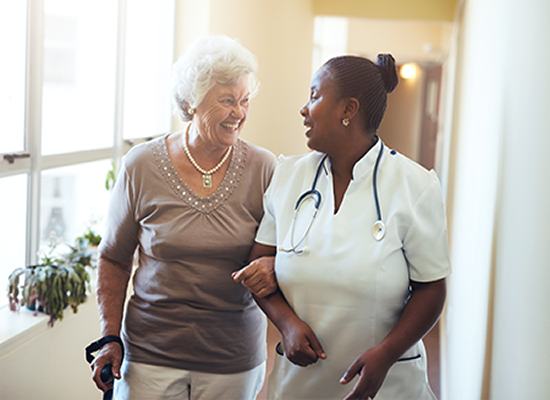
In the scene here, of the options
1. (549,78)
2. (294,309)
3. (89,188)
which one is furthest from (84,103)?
(549,78)

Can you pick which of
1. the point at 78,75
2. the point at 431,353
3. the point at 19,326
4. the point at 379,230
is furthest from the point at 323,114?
the point at 431,353

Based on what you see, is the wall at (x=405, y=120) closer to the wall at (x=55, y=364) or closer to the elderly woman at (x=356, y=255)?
the wall at (x=55, y=364)

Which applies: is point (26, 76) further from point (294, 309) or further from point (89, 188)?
point (294, 309)

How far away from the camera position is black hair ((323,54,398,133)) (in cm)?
112

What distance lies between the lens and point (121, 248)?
1.52 meters

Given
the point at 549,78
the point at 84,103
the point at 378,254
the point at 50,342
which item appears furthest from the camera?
the point at 84,103

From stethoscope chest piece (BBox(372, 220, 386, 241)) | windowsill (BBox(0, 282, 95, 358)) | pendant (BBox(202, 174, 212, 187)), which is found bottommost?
windowsill (BBox(0, 282, 95, 358))

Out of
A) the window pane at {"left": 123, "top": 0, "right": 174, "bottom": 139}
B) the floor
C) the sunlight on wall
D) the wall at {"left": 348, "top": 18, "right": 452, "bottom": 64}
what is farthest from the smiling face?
the wall at {"left": 348, "top": 18, "right": 452, "bottom": 64}

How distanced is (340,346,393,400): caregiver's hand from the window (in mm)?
1590

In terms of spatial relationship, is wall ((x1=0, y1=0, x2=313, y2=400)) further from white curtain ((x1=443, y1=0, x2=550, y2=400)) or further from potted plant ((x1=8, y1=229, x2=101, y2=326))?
white curtain ((x1=443, y1=0, x2=550, y2=400))

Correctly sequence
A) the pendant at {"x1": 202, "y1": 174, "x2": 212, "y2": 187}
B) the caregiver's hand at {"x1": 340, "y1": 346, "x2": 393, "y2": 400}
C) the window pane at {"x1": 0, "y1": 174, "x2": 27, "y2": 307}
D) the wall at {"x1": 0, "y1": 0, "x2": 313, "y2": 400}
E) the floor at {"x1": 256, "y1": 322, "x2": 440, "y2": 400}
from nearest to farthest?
the caregiver's hand at {"x1": 340, "y1": 346, "x2": 393, "y2": 400}, the pendant at {"x1": 202, "y1": 174, "x2": 212, "y2": 187}, the wall at {"x1": 0, "y1": 0, "x2": 313, "y2": 400}, the window pane at {"x1": 0, "y1": 174, "x2": 27, "y2": 307}, the floor at {"x1": 256, "y1": 322, "x2": 440, "y2": 400}

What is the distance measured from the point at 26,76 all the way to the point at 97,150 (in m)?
0.69

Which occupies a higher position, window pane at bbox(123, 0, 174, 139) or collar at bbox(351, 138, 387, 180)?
window pane at bbox(123, 0, 174, 139)

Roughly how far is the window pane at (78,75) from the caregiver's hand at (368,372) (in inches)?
73.7
